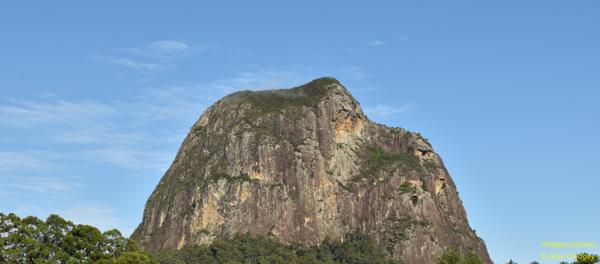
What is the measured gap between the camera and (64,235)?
90000 mm

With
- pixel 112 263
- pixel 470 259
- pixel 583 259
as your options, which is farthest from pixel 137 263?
pixel 470 259

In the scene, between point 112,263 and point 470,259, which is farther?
point 470,259

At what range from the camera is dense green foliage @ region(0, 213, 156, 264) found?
283 feet

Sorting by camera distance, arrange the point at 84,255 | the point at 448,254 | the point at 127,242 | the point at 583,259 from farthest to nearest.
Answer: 1. the point at 448,254
2. the point at 127,242
3. the point at 84,255
4. the point at 583,259

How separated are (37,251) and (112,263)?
678 centimetres

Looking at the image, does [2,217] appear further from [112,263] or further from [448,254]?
[448,254]

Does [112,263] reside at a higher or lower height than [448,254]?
lower

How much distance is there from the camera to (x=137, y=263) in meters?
89.2

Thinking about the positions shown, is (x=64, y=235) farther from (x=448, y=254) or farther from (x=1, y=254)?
(x=448, y=254)

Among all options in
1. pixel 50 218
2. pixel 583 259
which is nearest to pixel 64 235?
pixel 50 218

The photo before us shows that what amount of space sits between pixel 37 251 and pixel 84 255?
484 centimetres

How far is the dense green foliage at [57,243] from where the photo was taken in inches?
3393

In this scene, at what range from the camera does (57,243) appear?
89562 mm

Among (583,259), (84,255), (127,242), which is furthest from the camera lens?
(127,242)
